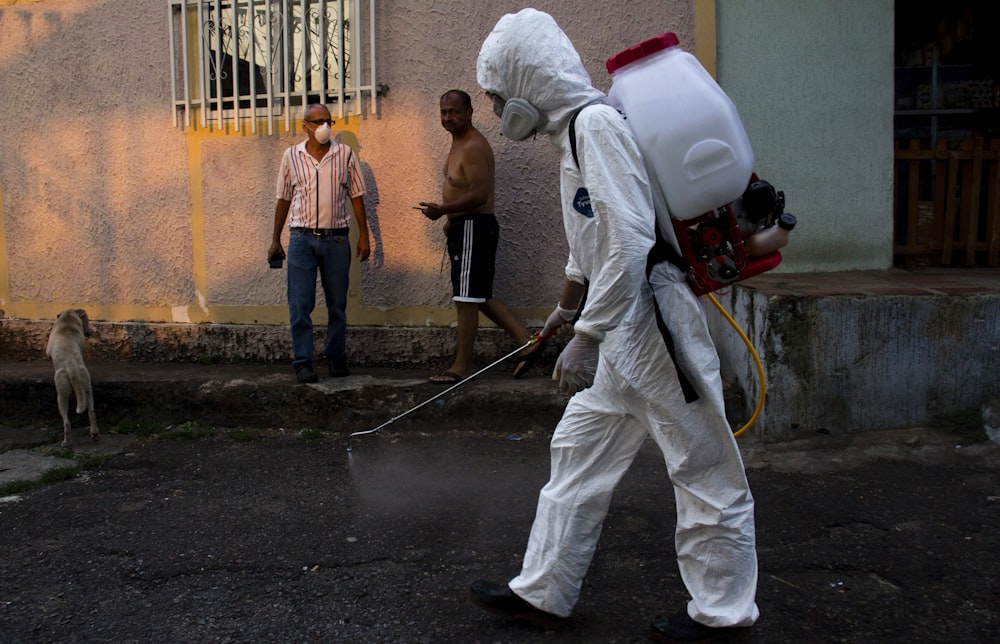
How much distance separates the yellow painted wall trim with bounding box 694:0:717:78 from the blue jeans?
2463 mm

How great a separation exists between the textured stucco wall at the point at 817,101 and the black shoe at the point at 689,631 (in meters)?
3.42

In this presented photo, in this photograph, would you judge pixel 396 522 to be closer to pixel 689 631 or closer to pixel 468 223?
pixel 689 631

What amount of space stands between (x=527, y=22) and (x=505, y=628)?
182 cm

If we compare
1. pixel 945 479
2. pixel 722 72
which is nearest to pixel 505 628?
pixel 945 479

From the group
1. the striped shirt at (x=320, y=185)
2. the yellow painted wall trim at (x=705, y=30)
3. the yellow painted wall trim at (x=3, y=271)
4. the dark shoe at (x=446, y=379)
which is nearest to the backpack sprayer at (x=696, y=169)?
the dark shoe at (x=446, y=379)

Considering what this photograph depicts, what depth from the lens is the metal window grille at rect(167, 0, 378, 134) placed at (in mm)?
5852

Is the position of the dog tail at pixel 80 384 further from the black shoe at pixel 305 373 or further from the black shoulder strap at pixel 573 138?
the black shoulder strap at pixel 573 138

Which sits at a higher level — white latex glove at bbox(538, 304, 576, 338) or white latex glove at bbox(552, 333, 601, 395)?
white latex glove at bbox(538, 304, 576, 338)

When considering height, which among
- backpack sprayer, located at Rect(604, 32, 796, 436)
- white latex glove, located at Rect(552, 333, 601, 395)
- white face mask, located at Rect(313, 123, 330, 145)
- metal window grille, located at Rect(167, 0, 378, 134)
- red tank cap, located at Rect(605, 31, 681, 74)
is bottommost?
white latex glove, located at Rect(552, 333, 601, 395)

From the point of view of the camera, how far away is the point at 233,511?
394 cm

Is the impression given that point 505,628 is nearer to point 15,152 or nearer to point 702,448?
point 702,448

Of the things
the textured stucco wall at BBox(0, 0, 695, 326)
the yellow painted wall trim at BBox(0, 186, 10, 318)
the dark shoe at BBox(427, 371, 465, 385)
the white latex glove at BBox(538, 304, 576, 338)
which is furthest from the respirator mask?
the yellow painted wall trim at BBox(0, 186, 10, 318)

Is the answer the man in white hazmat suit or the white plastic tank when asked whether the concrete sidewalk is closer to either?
the man in white hazmat suit

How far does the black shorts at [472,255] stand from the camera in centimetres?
529
